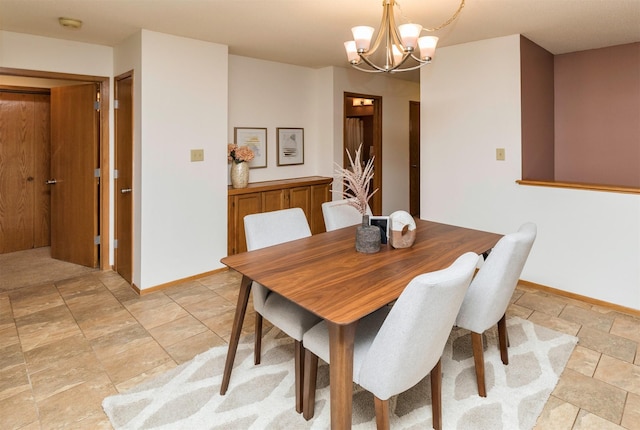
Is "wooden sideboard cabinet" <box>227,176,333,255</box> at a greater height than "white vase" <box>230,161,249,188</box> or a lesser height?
lesser

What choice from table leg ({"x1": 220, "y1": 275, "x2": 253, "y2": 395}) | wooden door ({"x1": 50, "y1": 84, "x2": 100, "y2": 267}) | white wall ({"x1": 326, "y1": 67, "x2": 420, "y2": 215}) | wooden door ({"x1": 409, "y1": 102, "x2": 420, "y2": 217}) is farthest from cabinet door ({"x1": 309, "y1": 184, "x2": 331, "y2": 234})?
table leg ({"x1": 220, "y1": 275, "x2": 253, "y2": 395})

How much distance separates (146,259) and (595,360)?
3.46m

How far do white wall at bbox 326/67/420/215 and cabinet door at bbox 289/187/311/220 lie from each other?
47cm

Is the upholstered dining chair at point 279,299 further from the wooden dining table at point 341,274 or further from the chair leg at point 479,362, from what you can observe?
the chair leg at point 479,362

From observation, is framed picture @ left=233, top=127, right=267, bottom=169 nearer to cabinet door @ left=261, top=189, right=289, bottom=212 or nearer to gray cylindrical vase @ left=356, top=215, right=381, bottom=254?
cabinet door @ left=261, top=189, right=289, bottom=212

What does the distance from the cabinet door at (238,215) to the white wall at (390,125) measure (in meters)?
1.23

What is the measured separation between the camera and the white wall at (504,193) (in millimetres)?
3123

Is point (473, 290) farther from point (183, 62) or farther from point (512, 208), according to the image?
point (183, 62)

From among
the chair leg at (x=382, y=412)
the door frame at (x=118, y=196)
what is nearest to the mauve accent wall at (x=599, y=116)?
the chair leg at (x=382, y=412)

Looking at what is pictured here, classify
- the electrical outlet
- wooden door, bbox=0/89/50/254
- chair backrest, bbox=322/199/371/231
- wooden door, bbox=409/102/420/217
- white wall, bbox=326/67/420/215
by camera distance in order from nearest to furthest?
chair backrest, bbox=322/199/371/231 → the electrical outlet → wooden door, bbox=0/89/50/254 → white wall, bbox=326/67/420/215 → wooden door, bbox=409/102/420/217

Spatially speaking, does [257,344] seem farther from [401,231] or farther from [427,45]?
[427,45]

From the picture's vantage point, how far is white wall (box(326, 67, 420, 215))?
499cm

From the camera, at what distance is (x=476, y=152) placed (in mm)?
3783

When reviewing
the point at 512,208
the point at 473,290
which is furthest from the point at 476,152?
the point at 473,290
